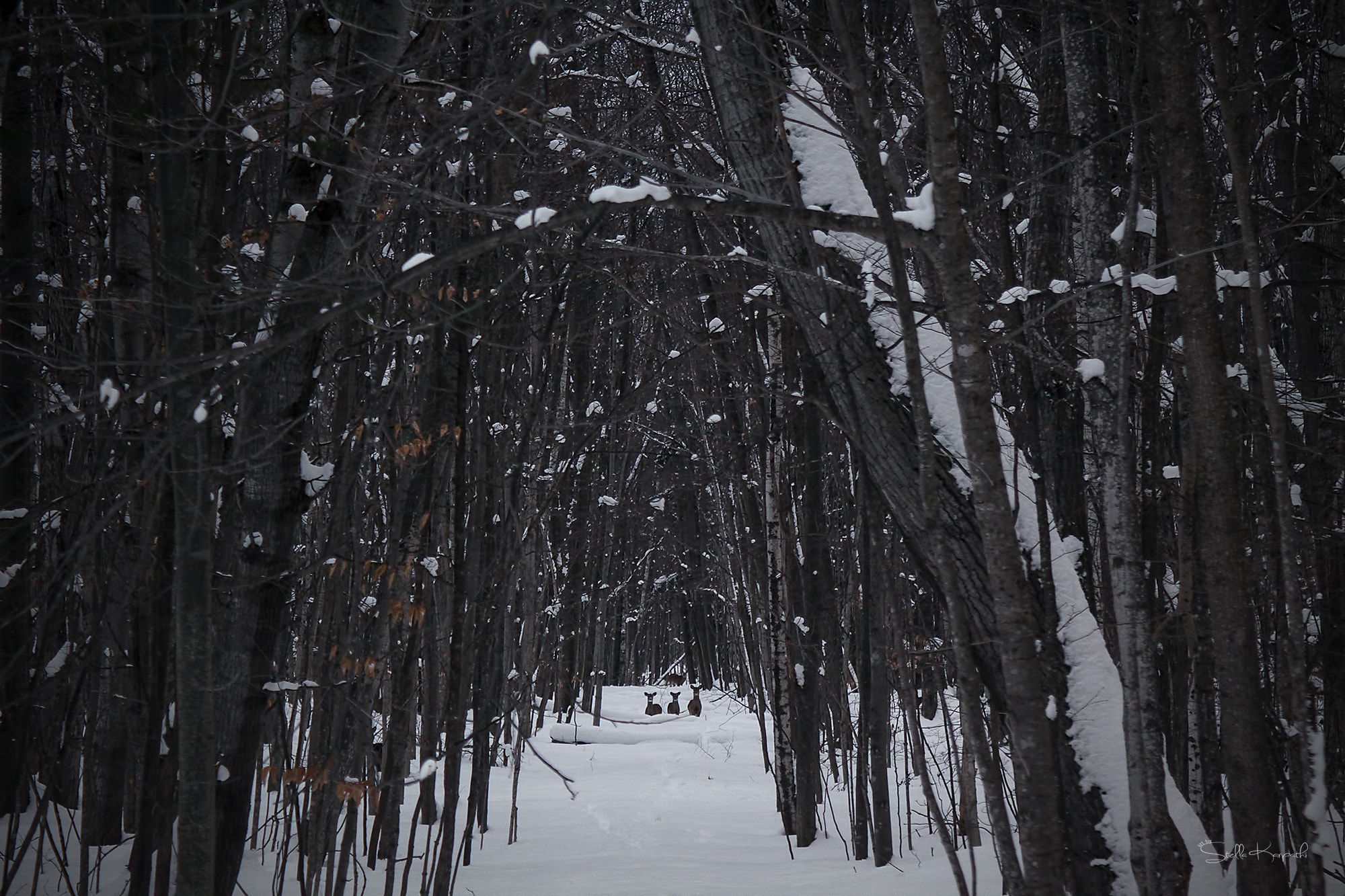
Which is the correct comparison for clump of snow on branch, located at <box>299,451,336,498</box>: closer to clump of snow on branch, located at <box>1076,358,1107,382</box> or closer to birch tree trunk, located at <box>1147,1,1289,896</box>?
clump of snow on branch, located at <box>1076,358,1107,382</box>

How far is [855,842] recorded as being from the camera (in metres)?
6.52

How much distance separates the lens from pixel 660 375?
6.87 metres

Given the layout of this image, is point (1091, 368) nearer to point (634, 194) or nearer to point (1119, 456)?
point (1119, 456)

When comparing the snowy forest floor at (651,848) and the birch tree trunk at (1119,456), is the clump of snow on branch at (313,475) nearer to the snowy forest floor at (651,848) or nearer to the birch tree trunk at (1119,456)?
the snowy forest floor at (651,848)

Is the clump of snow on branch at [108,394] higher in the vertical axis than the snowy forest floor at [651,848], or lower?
higher

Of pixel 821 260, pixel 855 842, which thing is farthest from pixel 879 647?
pixel 821 260

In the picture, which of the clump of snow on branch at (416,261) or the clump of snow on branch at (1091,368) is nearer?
A: the clump of snow on branch at (416,261)

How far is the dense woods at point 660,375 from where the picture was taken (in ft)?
9.33

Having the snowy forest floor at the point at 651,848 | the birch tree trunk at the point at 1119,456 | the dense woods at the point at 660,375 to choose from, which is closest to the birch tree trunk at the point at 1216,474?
the dense woods at the point at 660,375

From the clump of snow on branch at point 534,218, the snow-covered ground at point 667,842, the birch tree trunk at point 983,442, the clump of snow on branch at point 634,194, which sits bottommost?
the snow-covered ground at point 667,842

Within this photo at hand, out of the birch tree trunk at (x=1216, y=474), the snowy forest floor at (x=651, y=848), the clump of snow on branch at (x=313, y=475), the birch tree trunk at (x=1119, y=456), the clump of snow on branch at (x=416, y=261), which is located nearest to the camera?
the clump of snow on branch at (x=416, y=261)

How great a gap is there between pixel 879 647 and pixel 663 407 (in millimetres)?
8274

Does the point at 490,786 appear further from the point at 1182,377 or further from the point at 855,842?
the point at 1182,377

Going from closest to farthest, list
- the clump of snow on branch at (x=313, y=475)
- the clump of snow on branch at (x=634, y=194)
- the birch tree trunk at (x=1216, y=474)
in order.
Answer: the clump of snow on branch at (x=634, y=194)
the birch tree trunk at (x=1216, y=474)
the clump of snow on branch at (x=313, y=475)
